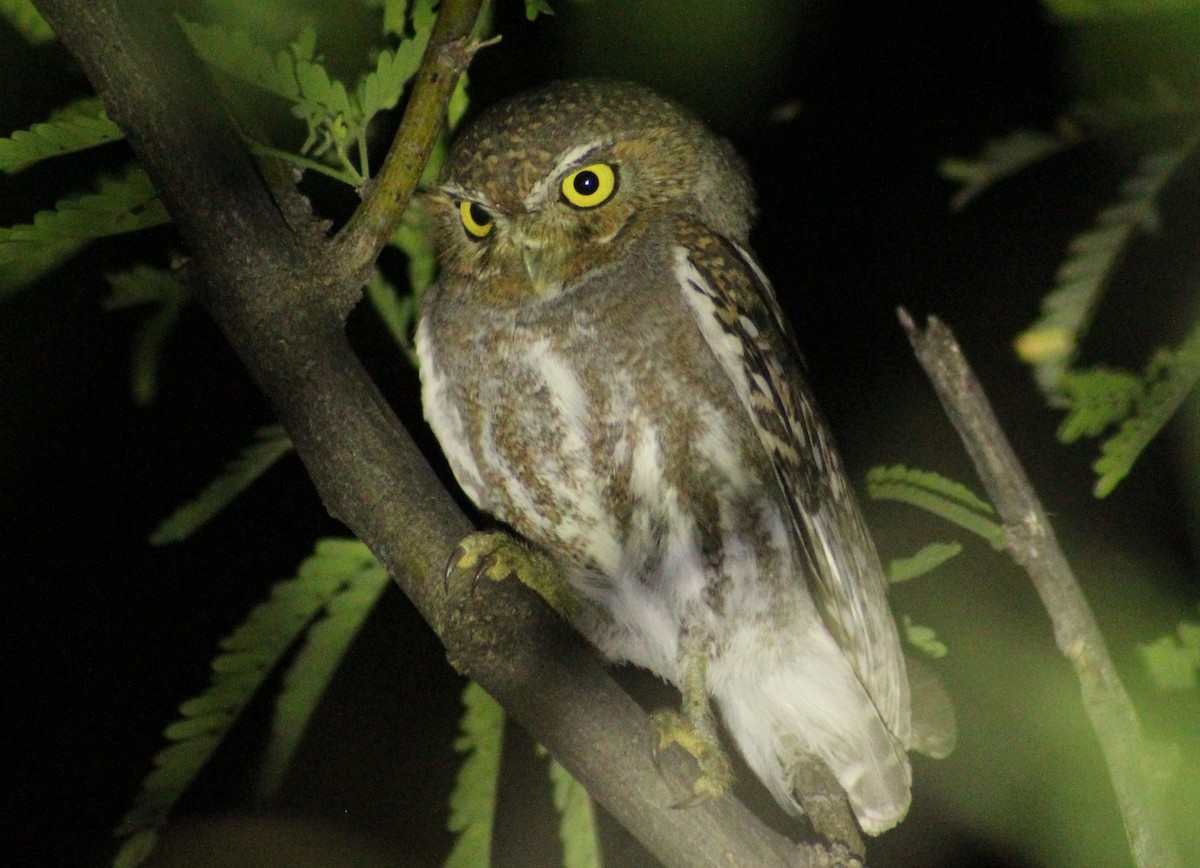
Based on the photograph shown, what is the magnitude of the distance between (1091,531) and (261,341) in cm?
184

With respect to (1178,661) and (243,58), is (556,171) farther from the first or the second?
(1178,661)

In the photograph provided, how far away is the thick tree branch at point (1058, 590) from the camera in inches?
48.7

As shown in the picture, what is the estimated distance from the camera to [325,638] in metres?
1.52

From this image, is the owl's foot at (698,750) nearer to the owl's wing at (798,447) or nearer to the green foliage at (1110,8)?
the owl's wing at (798,447)

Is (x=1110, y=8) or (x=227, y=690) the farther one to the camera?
(x=227, y=690)

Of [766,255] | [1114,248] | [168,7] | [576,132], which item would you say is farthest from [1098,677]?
[766,255]

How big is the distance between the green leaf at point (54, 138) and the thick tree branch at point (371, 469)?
5 centimetres

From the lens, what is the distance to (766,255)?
2.68 metres

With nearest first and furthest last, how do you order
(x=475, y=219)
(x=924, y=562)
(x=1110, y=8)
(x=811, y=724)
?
1. (x=1110, y=8)
2. (x=924, y=562)
3. (x=475, y=219)
4. (x=811, y=724)

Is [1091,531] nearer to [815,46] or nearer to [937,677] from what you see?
[937,677]

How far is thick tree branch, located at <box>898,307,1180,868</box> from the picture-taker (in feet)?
4.06

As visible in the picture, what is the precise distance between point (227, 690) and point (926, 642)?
3.48ft

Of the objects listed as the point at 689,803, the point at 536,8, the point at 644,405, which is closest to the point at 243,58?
the point at 536,8

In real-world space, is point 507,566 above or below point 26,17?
below
